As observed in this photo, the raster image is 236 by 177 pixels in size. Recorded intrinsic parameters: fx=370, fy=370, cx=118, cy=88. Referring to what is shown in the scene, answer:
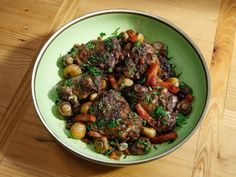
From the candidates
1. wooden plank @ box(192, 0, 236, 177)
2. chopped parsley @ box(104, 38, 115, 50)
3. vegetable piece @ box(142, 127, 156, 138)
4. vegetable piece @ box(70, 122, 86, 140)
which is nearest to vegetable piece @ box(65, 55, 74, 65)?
chopped parsley @ box(104, 38, 115, 50)

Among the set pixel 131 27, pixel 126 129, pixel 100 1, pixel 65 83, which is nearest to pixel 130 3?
pixel 100 1

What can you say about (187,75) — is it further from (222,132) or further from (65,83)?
(65,83)

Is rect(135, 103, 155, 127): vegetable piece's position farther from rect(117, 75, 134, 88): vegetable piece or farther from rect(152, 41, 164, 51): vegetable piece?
rect(152, 41, 164, 51): vegetable piece

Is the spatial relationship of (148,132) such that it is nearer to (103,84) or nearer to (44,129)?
(103,84)

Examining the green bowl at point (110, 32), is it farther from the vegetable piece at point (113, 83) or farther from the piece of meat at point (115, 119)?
the vegetable piece at point (113, 83)

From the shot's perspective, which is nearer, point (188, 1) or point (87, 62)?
point (87, 62)

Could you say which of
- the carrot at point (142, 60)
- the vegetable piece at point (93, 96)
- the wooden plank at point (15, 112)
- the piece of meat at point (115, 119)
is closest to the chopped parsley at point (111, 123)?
the piece of meat at point (115, 119)
